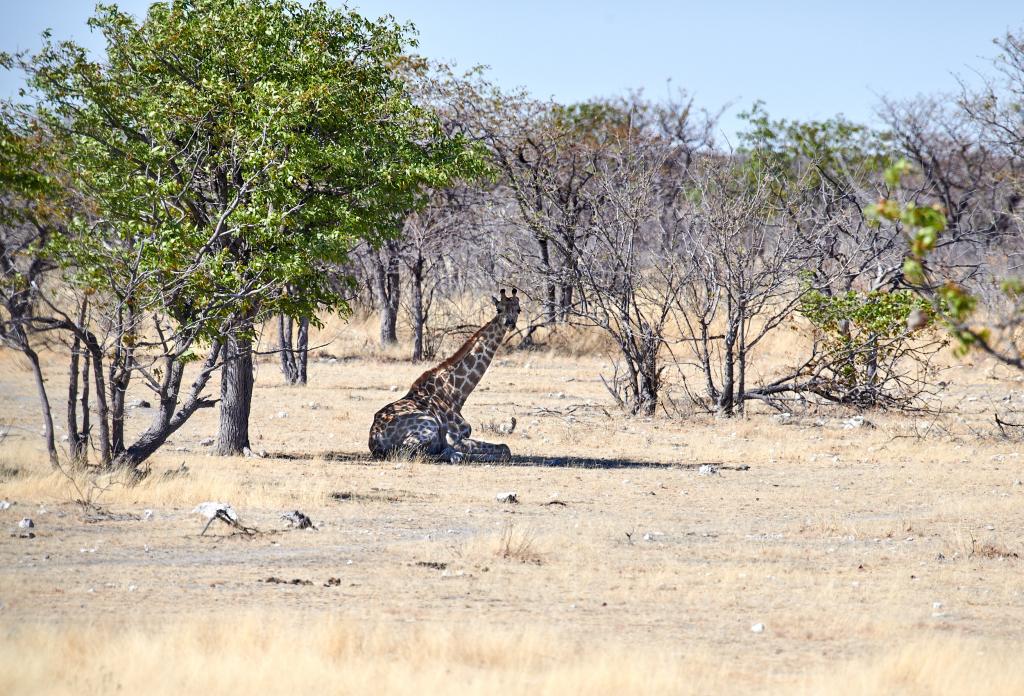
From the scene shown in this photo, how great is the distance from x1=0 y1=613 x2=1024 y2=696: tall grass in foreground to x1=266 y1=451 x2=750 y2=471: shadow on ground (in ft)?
26.1

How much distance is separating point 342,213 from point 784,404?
929 centimetres

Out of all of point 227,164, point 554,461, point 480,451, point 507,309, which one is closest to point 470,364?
point 507,309

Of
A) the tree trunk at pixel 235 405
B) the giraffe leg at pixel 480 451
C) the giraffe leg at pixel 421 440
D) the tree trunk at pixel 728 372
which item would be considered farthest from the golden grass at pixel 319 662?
the tree trunk at pixel 728 372

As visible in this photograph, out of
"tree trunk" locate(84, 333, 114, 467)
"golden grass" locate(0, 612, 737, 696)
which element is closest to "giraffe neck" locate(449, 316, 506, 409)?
"tree trunk" locate(84, 333, 114, 467)

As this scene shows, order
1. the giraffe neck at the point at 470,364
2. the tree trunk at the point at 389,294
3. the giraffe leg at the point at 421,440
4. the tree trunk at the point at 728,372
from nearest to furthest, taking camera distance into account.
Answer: the giraffe leg at the point at 421,440, the giraffe neck at the point at 470,364, the tree trunk at the point at 728,372, the tree trunk at the point at 389,294

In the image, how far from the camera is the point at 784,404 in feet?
65.9

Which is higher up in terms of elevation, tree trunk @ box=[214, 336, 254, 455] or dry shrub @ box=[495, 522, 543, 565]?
tree trunk @ box=[214, 336, 254, 455]

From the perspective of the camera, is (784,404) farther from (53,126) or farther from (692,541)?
(53,126)

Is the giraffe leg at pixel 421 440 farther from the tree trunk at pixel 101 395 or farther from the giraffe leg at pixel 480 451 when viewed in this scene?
the tree trunk at pixel 101 395

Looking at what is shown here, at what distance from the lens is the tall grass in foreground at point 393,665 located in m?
6.00

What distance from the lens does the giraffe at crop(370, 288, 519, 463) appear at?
1498cm

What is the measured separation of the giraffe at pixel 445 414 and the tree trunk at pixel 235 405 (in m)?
1.63

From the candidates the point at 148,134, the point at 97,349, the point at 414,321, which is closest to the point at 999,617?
the point at 97,349

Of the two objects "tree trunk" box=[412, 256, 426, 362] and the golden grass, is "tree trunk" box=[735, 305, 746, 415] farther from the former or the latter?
the golden grass
